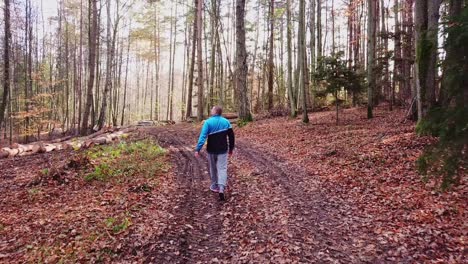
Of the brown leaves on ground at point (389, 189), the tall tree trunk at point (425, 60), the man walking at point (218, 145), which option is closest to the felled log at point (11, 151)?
the man walking at point (218, 145)

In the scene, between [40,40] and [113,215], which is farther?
[40,40]

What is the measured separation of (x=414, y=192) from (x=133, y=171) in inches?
288

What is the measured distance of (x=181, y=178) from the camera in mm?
8930

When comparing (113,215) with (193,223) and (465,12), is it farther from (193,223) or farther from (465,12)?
(465,12)

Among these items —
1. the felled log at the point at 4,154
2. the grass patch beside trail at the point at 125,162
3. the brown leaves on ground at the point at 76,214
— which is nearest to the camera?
the brown leaves on ground at the point at 76,214

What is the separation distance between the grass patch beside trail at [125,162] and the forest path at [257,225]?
1465 millimetres

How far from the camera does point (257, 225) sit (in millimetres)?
5773

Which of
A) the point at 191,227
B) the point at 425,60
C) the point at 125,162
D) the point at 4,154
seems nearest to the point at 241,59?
the point at 125,162

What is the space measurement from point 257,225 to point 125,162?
6375 millimetres

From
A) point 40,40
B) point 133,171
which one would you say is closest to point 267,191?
point 133,171

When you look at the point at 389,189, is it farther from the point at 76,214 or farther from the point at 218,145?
the point at 76,214

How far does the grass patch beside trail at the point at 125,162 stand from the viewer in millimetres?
9241

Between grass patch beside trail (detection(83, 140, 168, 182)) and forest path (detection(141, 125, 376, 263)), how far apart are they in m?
1.47

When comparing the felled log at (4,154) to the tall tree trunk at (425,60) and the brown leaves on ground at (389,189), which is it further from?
the tall tree trunk at (425,60)
